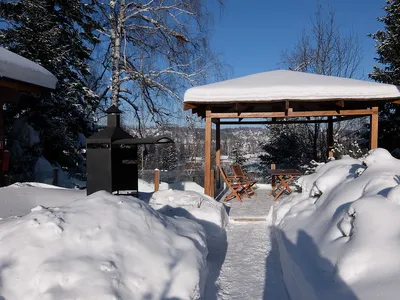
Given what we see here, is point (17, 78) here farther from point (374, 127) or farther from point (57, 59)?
point (374, 127)

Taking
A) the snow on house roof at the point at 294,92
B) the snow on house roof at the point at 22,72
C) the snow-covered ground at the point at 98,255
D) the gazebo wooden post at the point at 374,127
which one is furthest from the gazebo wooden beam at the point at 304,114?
the snow-covered ground at the point at 98,255

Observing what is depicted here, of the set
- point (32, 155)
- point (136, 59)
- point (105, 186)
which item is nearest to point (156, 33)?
point (136, 59)

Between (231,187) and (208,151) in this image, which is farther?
(231,187)

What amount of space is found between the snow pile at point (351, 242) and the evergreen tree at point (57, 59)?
360 inches

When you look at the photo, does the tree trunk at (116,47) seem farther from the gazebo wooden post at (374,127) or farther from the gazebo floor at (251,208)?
the gazebo wooden post at (374,127)

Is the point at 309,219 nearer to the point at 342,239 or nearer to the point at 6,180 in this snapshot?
the point at 342,239

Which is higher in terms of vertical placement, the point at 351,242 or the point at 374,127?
the point at 374,127

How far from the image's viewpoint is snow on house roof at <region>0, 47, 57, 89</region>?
16.5 ft

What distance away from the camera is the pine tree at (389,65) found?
10.7 meters

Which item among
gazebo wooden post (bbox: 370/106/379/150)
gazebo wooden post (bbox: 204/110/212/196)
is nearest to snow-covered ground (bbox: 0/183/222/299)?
gazebo wooden post (bbox: 204/110/212/196)

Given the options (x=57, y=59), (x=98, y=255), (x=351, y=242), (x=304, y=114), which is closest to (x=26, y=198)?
(x=98, y=255)

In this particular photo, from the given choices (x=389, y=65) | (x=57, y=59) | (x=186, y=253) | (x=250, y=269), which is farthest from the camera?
(x=389, y=65)

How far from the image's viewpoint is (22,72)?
17.7 ft

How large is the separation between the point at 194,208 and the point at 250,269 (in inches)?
78.2
